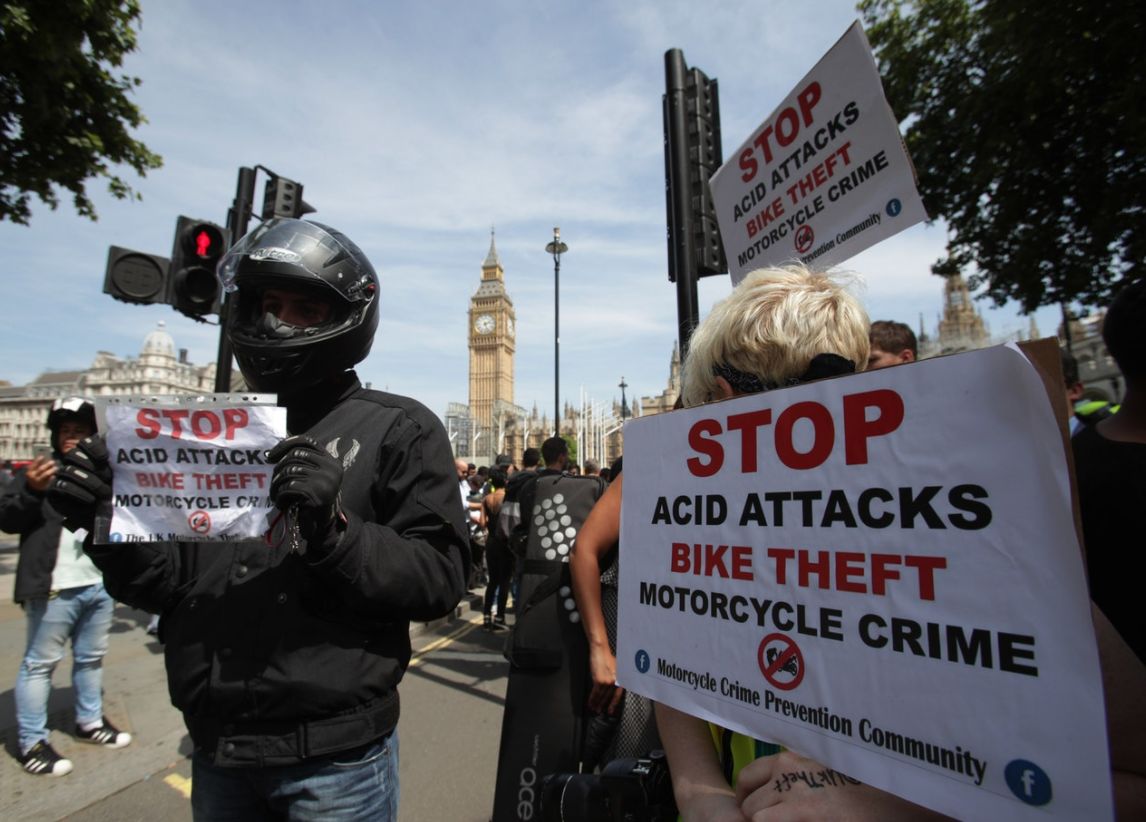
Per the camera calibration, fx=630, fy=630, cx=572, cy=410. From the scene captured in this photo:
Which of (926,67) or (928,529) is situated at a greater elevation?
(926,67)

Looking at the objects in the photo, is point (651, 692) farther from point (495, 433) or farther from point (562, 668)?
point (495, 433)

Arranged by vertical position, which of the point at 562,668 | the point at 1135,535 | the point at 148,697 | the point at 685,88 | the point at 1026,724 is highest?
the point at 685,88

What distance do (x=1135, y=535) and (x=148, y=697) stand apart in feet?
18.9

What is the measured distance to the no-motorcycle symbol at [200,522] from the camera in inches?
60.1

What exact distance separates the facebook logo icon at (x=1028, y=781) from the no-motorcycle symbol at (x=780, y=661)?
0.28 metres

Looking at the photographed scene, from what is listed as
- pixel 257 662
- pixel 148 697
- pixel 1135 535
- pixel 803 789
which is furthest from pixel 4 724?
pixel 1135 535

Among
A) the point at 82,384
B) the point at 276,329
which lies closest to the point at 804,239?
the point at 276,329

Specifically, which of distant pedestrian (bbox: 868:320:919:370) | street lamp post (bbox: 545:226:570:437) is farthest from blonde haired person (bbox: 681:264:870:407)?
street lamp post (bbox: 545:226:570:437)

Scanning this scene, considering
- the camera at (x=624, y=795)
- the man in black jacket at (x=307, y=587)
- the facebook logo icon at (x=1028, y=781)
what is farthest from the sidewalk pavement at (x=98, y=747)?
the facebook logo icon at (x=1028, y=781)

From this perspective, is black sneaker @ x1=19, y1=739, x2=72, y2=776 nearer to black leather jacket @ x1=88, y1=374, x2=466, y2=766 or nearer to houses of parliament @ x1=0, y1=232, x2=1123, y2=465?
black leather jacket @ x1=88, y1=374, x2=466, y2=766

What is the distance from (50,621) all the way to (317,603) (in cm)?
342

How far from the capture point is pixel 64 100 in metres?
8.02

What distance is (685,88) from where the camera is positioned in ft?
11.0

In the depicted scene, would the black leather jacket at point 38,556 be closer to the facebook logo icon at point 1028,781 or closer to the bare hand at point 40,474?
the bare hand at point 40,474
